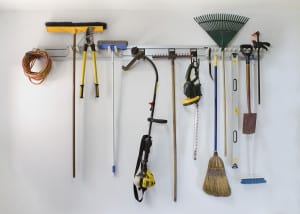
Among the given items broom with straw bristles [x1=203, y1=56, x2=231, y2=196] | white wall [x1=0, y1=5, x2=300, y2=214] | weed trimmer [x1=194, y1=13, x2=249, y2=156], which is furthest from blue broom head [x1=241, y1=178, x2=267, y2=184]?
weed trimmer [x1=194, y1=13, x2=249, y2=156]

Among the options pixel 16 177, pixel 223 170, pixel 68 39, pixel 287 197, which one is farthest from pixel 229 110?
pixel 16 177

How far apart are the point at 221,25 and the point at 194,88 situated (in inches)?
24.2

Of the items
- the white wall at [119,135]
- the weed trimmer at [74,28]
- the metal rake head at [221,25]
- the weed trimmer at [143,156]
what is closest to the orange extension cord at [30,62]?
the white wall at [119,135]

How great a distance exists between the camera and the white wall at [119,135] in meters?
2.34

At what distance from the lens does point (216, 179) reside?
227cm

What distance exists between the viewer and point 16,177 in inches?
92.1

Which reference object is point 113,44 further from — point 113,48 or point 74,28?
point 74,28

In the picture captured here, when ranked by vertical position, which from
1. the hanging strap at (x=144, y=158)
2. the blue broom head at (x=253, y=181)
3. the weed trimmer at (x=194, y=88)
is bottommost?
the blue broom head at (x=253, y=181)

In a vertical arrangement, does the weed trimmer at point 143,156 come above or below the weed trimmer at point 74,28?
below

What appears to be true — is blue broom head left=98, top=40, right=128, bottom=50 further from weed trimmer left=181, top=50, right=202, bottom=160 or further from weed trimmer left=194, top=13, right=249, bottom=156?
weed trimmer left=194, top=13, right=249, bottom=156

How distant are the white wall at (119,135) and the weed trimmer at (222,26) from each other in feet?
0.20

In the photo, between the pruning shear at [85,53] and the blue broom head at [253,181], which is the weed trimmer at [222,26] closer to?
the blue broom head at [253,181]

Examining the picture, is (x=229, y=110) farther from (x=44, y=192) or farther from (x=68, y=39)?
(x=44, y=192)

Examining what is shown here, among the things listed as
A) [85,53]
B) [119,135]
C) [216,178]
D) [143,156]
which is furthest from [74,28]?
[216,178]
